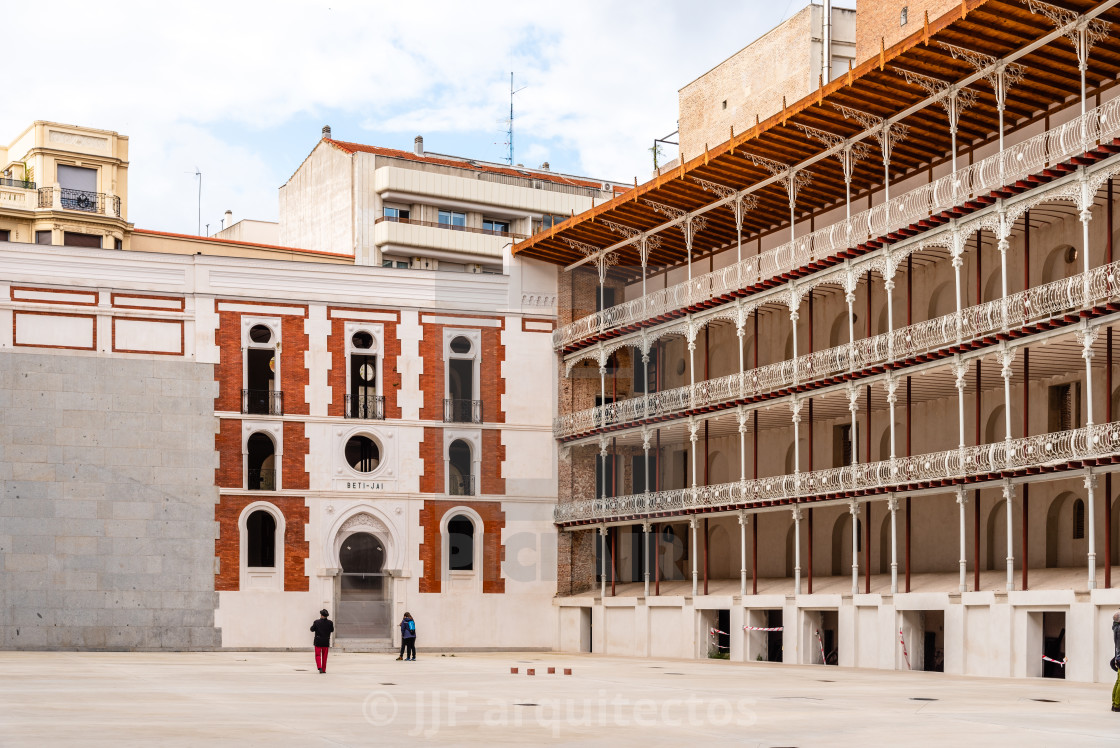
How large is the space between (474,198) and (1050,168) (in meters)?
38.0

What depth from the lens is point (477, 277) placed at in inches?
1957

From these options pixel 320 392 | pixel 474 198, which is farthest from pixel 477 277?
pixel 474 198

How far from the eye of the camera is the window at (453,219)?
218ft

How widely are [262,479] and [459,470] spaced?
6303mm

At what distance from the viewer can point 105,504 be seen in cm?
4428

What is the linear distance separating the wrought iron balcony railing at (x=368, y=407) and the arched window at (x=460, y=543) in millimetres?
4116


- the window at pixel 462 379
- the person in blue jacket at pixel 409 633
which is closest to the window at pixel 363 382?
the window at pixel 462 379

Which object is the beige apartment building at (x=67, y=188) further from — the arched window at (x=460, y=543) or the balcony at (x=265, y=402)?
the arched window at (x=460, y=543)

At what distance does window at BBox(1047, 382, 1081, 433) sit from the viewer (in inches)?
1377

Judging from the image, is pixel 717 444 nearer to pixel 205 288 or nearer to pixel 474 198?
pixel 205 288

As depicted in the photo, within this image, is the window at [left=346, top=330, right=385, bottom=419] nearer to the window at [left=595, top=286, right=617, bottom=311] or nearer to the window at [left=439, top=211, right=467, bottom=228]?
the window at [left=595, top=286, right=617, bottom=311]

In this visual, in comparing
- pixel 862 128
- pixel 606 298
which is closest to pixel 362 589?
pixel 606 298

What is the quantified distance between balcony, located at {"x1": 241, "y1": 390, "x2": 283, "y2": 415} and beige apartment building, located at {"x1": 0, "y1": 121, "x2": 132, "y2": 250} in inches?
751

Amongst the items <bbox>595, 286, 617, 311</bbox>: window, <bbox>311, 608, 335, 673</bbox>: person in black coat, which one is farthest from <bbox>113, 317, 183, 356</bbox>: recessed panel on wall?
<bbox>311, 608, 335, 673</bbox>: person in black coat
